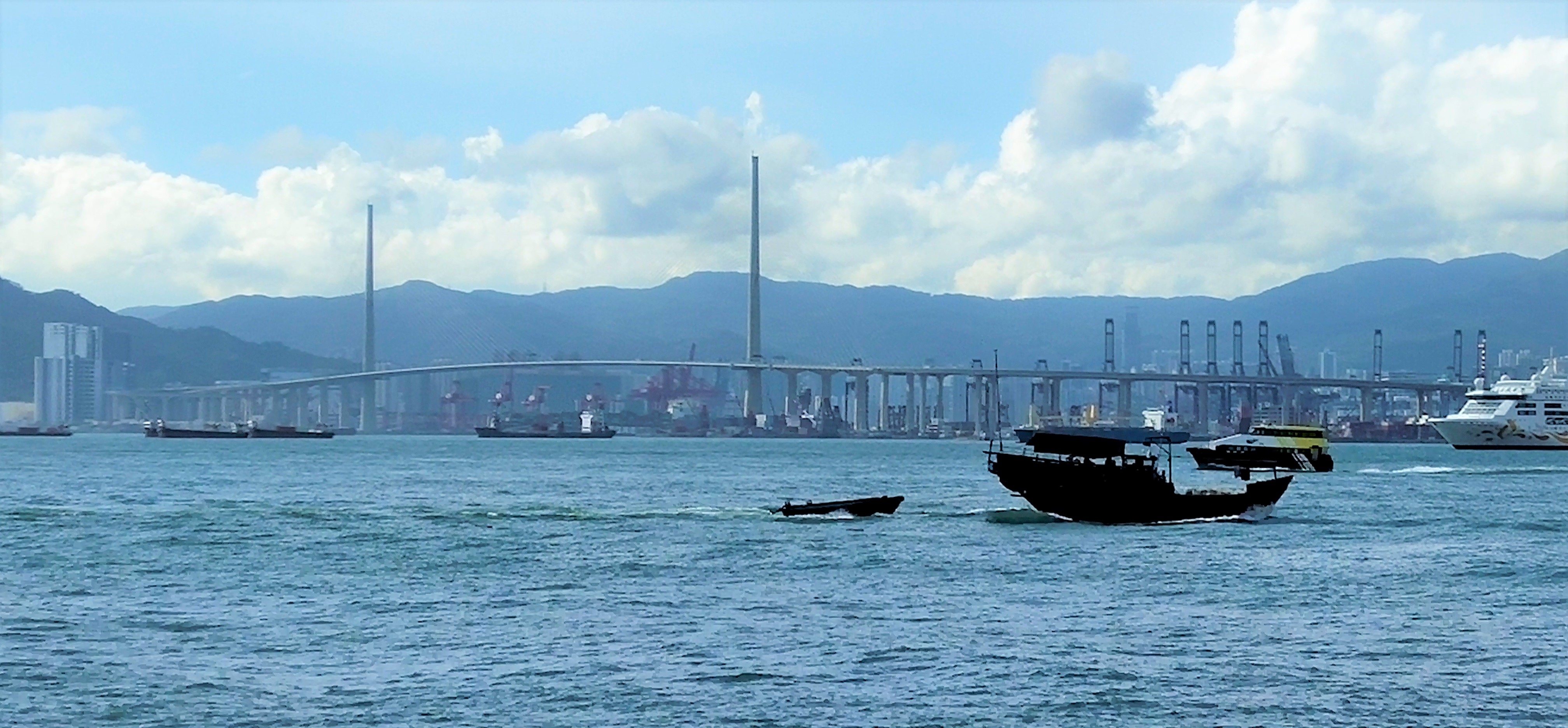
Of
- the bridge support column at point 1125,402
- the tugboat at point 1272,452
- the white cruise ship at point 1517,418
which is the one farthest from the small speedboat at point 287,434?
the tugboat at point 1272,452

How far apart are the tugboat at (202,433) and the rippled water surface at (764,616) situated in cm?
12993

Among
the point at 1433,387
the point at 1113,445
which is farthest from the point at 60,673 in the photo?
the point at 1433,387

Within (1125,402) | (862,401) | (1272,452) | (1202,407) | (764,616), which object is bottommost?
(764,616)

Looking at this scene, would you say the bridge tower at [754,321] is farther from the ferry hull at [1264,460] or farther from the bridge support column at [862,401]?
the ferry hull at [1264,460]

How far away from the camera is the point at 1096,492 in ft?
Answer: 156

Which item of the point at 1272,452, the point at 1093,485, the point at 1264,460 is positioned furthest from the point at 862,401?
the point at 1093,485

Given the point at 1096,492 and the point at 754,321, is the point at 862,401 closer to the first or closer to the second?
the point at 754,321

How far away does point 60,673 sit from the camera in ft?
78.1

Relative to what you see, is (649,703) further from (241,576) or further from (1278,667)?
(241,576)

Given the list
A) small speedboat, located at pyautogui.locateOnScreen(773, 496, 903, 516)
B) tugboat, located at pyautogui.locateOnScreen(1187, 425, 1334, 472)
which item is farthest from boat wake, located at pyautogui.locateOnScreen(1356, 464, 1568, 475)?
small speedboat, located at pyautogui.locateOnScreen(773, 496, 903, 516)

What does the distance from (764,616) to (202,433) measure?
166111mm

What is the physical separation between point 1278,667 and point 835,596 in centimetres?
918

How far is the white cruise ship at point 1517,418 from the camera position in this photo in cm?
14025

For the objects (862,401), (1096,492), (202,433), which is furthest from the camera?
(862,401)
